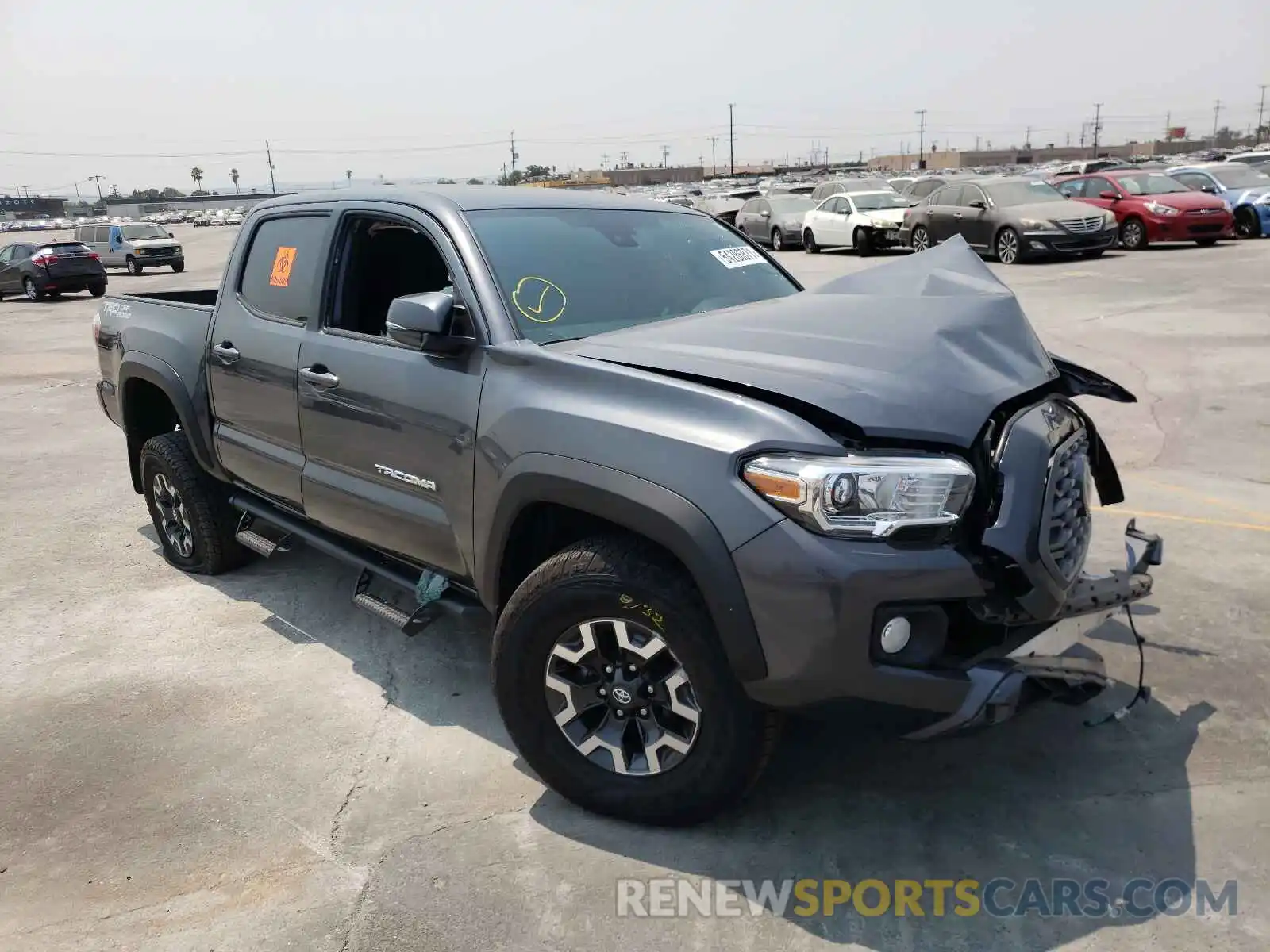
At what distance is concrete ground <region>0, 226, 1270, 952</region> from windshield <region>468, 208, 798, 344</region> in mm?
1520

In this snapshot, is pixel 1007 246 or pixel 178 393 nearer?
pixel 178 393

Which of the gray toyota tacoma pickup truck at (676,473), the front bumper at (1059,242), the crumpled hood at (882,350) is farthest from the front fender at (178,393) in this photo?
the front bumper at (1059,242)

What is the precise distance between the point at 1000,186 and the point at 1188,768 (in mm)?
18881

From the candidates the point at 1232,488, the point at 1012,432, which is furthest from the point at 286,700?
the point at 1232,488

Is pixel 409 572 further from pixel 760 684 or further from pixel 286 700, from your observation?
pixel 760 684

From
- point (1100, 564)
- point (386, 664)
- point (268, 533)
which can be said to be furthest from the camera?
point (268, 533)

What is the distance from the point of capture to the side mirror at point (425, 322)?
10.2 feet

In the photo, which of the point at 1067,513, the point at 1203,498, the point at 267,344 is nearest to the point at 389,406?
the point at 267,344

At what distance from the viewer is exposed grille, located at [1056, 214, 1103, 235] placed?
18438mm

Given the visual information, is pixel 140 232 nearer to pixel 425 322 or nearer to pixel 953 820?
pixel 425 322

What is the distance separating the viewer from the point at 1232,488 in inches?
227

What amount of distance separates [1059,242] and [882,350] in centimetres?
1756

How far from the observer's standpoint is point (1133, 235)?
20234mm

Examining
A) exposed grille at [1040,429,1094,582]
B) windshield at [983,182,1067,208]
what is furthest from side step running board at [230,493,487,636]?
windshield at [983,182,1067,208]
